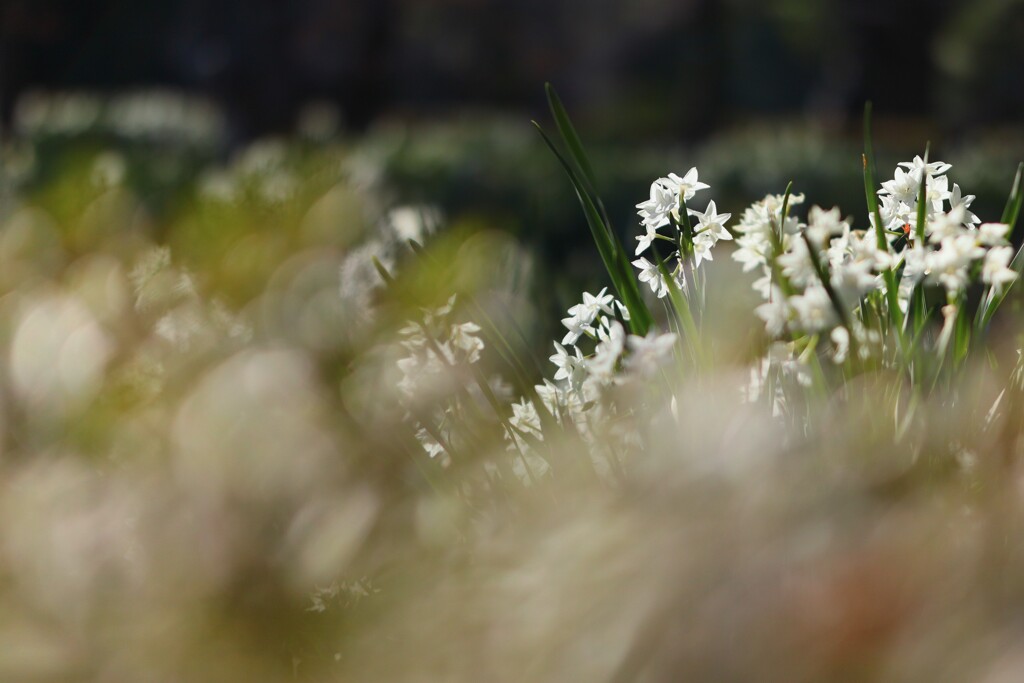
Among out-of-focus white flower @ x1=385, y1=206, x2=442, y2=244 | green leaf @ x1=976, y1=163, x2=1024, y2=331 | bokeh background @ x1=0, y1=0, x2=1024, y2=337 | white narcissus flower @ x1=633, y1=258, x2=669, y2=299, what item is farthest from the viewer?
bokeh background @ x1=0, y1=0, x2=1024, y2=337

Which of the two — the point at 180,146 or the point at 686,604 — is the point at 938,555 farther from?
the point at 180,146

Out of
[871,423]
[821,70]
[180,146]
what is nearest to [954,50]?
[821,70]

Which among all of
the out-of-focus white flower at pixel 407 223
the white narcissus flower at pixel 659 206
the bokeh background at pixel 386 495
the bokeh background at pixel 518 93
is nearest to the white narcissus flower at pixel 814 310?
the bokeh background at pixel 386 495

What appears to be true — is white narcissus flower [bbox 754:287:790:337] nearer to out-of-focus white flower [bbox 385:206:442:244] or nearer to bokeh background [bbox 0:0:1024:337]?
bokeh background [bbox 0:0:1024:337]

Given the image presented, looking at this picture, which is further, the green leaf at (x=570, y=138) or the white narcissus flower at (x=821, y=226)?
the green leaf at (x=570, y=138)

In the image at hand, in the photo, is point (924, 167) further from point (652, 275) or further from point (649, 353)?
point (649, 353)

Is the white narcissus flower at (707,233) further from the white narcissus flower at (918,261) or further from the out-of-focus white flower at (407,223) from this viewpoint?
the out-of-focus white flower at (407,223)

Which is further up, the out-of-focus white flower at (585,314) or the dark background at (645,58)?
the dark background at (645,58)

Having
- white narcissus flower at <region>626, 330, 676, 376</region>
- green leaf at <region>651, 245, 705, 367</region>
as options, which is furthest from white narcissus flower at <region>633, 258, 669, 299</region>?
white narcissus flower at <region>626, 330, 676, 376</region>
